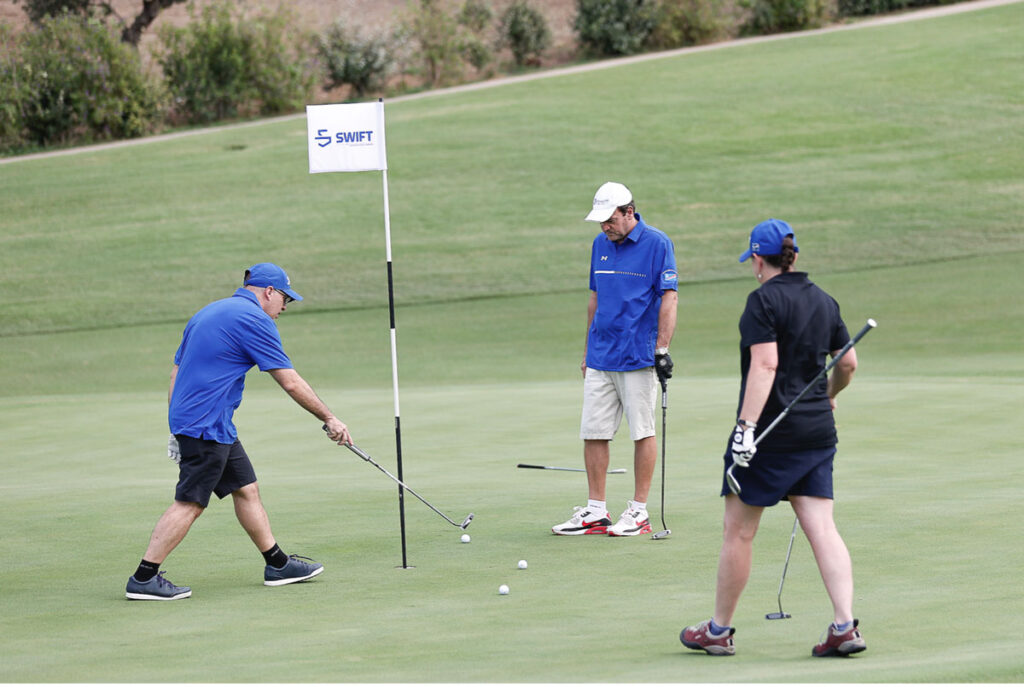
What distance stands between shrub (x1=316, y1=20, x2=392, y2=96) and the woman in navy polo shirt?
42.4 m

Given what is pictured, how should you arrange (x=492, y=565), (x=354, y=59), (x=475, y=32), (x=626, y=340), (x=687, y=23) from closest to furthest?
(x=492, y=565), (x=626, y=340), (x=354, y=59), (x=475, y=32), (x=687, y=23)

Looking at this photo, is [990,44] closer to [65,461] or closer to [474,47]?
[474,47]

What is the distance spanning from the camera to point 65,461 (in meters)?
13.2

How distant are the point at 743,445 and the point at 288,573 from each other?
3.24 metres

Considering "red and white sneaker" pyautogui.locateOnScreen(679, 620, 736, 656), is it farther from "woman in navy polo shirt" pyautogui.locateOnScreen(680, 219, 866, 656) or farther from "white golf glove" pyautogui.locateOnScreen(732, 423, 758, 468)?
"white golf glove" pyautogui.locateOnScreen(732, 423, 758, 468)

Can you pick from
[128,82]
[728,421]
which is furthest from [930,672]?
[128,82]

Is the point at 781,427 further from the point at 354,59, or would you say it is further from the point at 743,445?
the point at 354,59

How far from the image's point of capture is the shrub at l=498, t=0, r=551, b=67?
165 ft

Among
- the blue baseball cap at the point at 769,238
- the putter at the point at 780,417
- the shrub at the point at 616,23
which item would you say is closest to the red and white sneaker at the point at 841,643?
the putter at the point at 780,417

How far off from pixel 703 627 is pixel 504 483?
520cm

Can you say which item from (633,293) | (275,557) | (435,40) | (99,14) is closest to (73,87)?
(99,14)

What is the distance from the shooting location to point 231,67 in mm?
45812

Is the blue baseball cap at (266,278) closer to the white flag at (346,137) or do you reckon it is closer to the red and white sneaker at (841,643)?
the white flag at (346,137)

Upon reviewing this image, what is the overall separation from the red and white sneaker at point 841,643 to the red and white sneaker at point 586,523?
339cm
